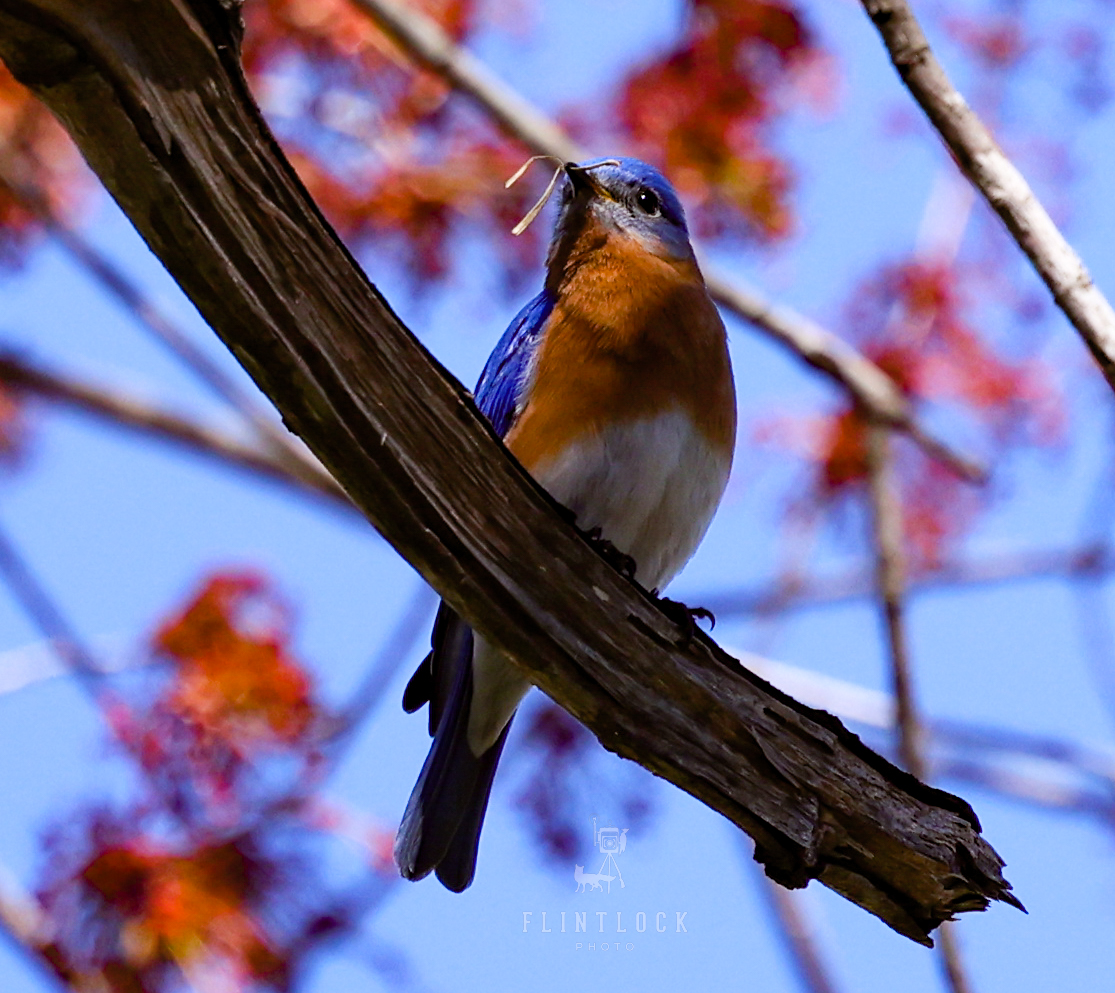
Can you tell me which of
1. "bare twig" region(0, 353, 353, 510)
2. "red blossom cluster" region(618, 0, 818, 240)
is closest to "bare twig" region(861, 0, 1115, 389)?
"red blossom cluster" region(618, 0, 818, 240)

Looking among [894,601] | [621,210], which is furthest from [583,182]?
[894,601]

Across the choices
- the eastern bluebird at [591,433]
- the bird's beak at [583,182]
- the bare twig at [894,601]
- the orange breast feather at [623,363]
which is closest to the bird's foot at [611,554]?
the eastern bluebird at [591,433]

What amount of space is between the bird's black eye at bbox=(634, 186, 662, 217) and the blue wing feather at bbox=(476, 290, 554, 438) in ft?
1.88

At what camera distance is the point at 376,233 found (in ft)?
Result: 21.6

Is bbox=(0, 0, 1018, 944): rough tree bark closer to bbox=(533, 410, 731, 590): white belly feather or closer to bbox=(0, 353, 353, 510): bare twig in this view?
bbox=(533, 410, 731, 590): white belly feather

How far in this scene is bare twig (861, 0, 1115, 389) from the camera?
3.45 meters

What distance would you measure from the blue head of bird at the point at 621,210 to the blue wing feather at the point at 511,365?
0.28m

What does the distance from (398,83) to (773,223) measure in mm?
1871

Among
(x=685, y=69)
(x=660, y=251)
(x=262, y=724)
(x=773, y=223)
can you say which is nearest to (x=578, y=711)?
(x=660, y=251)

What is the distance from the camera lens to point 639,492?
14.3ft

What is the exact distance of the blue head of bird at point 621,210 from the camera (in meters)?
5.04

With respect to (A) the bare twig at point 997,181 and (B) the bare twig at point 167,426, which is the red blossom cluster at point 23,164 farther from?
(A) the bare twig at point 997,181

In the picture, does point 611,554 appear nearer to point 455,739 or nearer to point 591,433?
point 591,433

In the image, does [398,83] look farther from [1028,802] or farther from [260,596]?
[1028,802]
